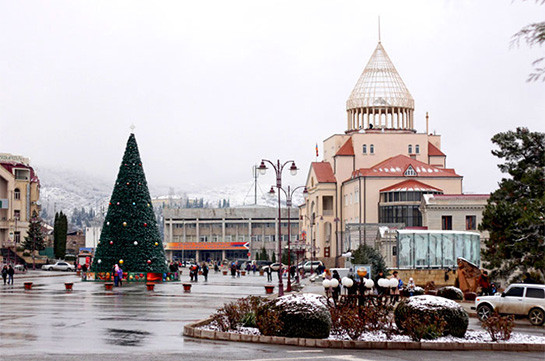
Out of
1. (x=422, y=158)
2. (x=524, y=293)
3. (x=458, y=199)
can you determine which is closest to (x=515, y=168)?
(x=524, y=293)

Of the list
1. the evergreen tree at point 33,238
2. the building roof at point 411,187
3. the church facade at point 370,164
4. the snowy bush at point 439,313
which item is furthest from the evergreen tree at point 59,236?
the snowy bush at point 439,313

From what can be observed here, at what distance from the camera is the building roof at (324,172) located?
115m

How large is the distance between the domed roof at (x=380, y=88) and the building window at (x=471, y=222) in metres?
32.5

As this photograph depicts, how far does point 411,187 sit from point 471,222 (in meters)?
13.6

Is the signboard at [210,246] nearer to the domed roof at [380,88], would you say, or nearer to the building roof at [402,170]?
the domed roof at [380,88]

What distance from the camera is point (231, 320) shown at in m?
23.7

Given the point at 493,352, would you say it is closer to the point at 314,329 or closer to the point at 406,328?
the point at 406,328

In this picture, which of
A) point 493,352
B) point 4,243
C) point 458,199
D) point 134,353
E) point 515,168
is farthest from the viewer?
point 4,243

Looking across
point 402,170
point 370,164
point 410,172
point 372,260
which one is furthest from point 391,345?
point 370,164

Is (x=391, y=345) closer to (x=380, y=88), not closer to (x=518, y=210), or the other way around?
(x=518, y=210)

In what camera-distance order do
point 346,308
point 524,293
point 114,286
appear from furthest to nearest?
point 114,286 → point 524,293 → point 346,308

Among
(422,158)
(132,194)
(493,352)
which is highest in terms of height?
(422,158)

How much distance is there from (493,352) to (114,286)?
3884cm

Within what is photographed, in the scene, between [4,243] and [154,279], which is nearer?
[154,279]
